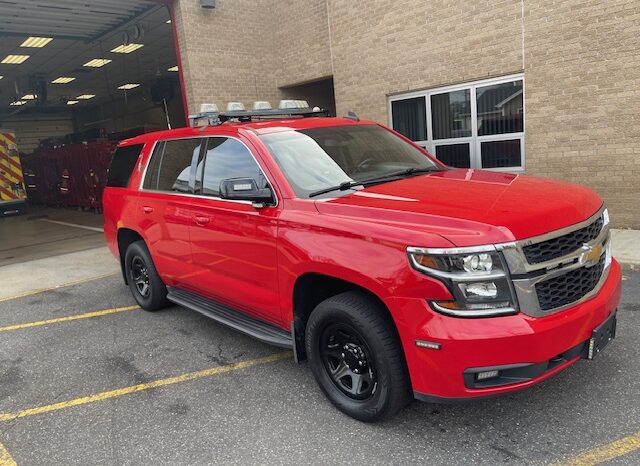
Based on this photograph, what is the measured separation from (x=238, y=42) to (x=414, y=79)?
15.1 feet

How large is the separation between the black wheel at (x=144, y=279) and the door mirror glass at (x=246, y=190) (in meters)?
2.25

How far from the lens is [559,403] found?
3.30 meters

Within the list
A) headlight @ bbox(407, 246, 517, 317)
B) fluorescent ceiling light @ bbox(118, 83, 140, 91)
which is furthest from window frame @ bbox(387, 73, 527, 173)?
fluorescent ceiling light @ bbox(118, 83, 140, 91)

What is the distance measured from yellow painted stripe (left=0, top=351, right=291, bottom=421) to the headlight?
2.08 meters

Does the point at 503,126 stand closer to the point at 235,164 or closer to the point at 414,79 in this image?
the point at 414,79

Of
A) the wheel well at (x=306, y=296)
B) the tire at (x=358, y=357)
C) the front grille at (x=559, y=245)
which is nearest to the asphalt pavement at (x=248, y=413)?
the tire at (x=358, y=357)

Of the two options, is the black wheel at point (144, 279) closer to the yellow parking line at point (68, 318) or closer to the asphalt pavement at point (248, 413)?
the yellow parking line at point (68, 318)

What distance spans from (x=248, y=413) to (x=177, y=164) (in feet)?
8.28

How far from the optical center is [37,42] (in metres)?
16.3

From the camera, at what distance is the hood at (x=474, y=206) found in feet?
8.91

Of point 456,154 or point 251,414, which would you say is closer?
point 251,414

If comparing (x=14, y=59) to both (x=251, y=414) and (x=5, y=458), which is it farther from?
(x=251, y=414)

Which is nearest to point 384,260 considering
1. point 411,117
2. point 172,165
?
point 172,165

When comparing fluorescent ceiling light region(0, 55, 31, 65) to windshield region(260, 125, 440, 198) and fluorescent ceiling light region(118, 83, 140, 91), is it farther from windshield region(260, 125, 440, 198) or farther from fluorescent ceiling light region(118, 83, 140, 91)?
windshield region(260, 125, 440, 198)
